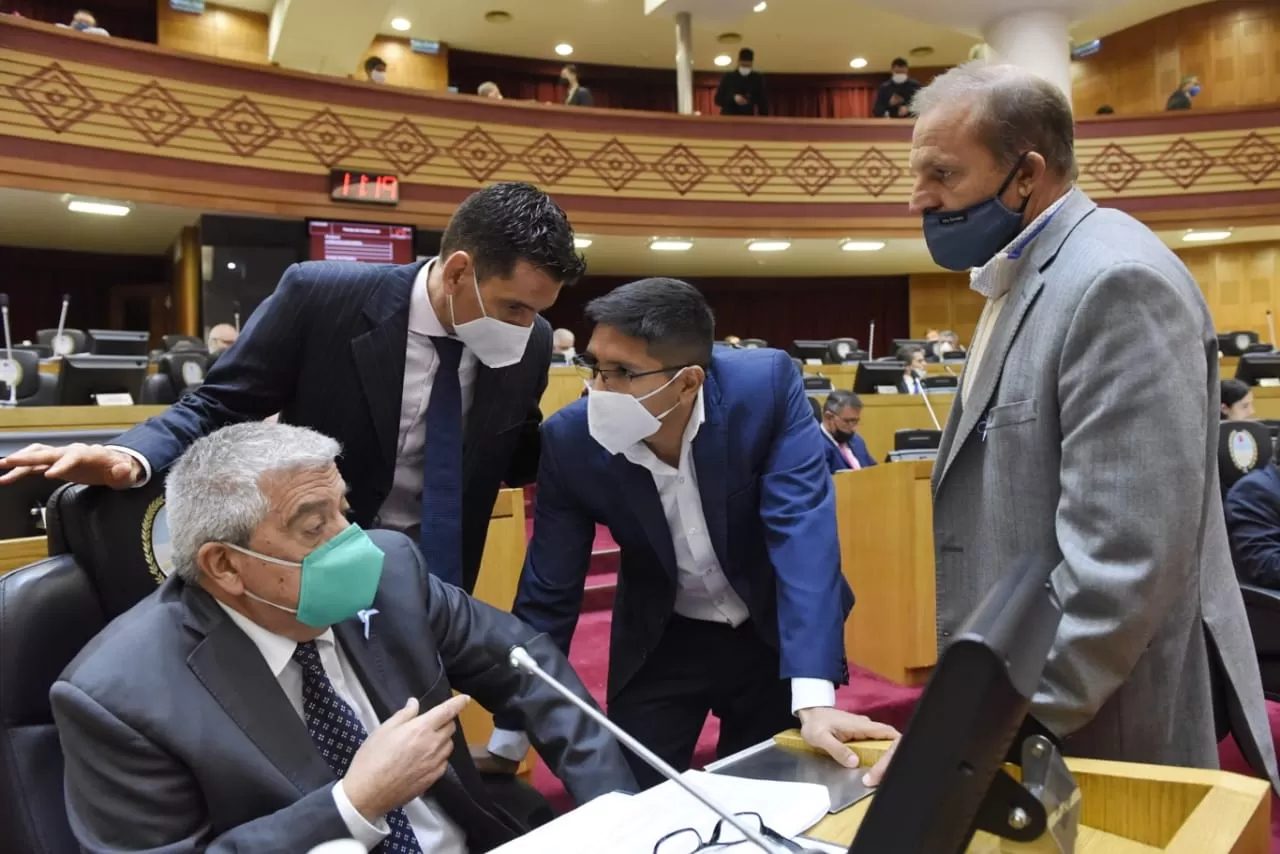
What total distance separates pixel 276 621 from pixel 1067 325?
1.07 meters

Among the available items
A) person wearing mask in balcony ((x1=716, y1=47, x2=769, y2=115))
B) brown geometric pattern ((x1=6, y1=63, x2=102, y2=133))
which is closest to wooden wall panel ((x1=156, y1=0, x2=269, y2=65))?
brown geometric pattern ((x1=6, y1=63, x2=102, y2=133))

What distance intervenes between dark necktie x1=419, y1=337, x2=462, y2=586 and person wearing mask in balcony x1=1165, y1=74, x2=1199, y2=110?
11.7 metres

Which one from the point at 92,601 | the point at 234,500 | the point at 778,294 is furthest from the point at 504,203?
the point at 778,294

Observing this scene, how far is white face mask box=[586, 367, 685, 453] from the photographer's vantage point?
63.0 inches

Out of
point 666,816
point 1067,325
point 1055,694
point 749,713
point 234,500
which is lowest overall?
point 749,713

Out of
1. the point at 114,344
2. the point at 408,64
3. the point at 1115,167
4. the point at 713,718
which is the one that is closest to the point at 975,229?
the point at 713,718

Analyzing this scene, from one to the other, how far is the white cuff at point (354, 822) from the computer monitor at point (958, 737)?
0.71m

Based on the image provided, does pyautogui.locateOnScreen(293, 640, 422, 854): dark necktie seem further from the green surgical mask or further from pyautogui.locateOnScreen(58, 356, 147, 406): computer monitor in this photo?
pyautogui.locateOnScreen(58, 356, 147, 406): computer monitor

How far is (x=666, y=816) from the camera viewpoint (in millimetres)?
1035

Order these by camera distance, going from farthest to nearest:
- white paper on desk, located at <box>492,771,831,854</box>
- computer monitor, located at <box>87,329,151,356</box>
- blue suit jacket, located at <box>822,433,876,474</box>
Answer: computer monitor, located at <box>87,329,151,356</box>
blue suit jacket, located at <box>822,433,876,474</box>
white paper on desk, located at <box>492,771,831,854</box>

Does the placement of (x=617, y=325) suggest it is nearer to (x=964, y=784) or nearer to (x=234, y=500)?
(x=234, y=500)

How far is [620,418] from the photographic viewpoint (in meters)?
1.62

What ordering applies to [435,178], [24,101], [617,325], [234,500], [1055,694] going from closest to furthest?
1. [1055,694]
2. [234,500]
3. [617,325]
4. [24,101]
5. [435,178]

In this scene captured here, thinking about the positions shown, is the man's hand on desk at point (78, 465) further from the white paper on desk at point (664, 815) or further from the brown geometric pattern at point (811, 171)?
the brown geometric pattern at point (811, 171)
